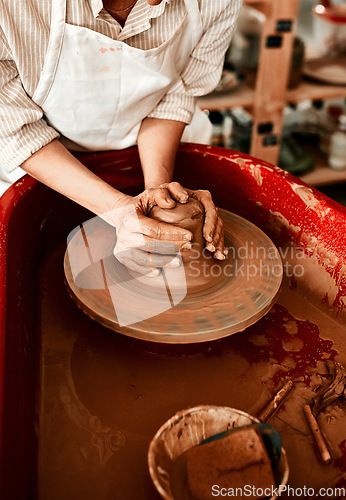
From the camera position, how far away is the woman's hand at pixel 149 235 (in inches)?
43.1

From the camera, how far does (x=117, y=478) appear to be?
89 centimetres

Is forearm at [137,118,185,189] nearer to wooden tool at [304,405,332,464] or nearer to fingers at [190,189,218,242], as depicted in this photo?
fingers at [190,189,218,242]

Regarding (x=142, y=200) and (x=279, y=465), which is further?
(x=142, y=200)

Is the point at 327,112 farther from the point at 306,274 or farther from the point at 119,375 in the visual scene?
the point at 119,375

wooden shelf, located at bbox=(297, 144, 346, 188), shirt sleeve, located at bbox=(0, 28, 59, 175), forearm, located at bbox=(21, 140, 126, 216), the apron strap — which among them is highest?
the apron strap

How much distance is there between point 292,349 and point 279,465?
1.23 feet

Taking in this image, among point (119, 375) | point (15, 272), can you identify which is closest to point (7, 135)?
point (15, 272)

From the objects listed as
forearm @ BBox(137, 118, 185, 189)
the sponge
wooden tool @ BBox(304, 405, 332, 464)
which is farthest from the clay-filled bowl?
forearm @ BBox(137, 118, 185, 189)

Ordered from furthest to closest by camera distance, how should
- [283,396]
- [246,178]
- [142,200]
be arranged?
[246,178], [142,200], [283,396]

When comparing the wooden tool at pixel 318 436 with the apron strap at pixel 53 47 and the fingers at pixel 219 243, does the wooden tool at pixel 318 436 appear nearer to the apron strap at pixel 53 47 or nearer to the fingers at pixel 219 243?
the fingers at pixel 219 243

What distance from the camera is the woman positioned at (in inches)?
46.2

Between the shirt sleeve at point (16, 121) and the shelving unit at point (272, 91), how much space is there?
1349 mm

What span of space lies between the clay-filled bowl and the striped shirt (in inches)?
30.6

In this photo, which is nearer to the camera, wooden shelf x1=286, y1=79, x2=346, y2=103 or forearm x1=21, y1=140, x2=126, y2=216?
forearm x1=21, y1=140, x2=126, y2=216
